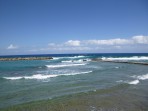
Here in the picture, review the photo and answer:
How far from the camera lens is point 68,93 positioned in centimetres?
1534

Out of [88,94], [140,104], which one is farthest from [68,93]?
[140,104]

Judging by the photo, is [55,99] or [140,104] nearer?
[140,104]

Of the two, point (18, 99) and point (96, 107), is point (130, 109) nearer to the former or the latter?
point (96, 107)

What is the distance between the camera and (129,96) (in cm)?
1403

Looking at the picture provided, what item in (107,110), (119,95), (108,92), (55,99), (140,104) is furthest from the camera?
(108,92)

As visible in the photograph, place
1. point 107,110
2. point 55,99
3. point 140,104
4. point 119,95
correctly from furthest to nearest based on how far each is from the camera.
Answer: point 119,95 < point 55,99 < point 140,104 < point 107,110

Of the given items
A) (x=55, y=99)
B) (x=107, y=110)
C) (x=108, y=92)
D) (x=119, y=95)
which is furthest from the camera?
(x=108, y=92)

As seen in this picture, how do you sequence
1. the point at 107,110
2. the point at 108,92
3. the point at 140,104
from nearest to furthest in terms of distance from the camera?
1. the point at 107,110
2. the point at 140,104
3. the point at 108,92

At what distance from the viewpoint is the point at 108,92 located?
15539 millimetres

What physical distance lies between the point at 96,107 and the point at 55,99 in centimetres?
325

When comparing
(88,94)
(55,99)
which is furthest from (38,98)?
(88,94)

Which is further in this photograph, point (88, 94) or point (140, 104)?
point (88, 94)

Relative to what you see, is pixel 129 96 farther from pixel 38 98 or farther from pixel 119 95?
pixel 38 98

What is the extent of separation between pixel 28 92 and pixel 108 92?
6357 millimetres
